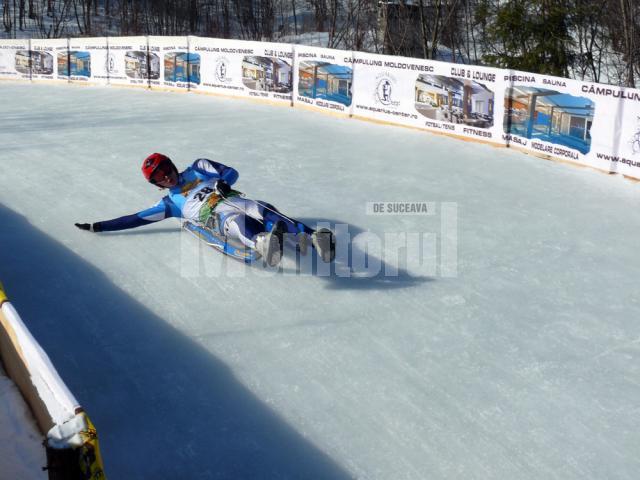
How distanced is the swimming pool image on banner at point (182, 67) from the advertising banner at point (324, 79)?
10.9 feet

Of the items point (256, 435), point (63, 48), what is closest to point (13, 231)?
point (256, 435)

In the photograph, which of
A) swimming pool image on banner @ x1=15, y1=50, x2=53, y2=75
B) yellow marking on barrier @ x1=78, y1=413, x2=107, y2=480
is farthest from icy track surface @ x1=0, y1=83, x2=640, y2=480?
swimming pool image on banner @ x1=15, y1=50, x2=53, y2=75

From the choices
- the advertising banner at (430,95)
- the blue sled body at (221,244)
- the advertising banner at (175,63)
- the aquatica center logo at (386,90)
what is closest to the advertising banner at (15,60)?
the advertising banner at (175,63)

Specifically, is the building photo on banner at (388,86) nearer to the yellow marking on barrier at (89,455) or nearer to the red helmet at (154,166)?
the red helmet at (154,166)

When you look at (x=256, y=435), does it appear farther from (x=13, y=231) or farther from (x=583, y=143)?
(x=583, y=143)

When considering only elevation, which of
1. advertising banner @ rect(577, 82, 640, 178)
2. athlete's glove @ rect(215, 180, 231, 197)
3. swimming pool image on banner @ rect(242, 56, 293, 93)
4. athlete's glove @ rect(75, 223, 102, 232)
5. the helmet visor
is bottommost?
athlete's glove @ rect(75, 223, 102, 232)

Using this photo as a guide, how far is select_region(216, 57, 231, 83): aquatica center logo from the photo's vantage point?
15197 mm

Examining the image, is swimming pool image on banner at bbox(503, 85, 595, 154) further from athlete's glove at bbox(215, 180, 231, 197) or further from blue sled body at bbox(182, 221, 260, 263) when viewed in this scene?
blue sled body at bbox(182, 221, 260, 263)

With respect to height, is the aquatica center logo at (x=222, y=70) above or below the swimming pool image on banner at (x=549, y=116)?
above

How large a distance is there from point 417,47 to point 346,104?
15667mm

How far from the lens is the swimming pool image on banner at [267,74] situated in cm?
1390

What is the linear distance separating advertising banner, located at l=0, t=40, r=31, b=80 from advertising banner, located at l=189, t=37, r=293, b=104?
6200 millimetres

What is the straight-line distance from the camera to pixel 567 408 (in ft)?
13.2

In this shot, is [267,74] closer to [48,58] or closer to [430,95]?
[430,95]
